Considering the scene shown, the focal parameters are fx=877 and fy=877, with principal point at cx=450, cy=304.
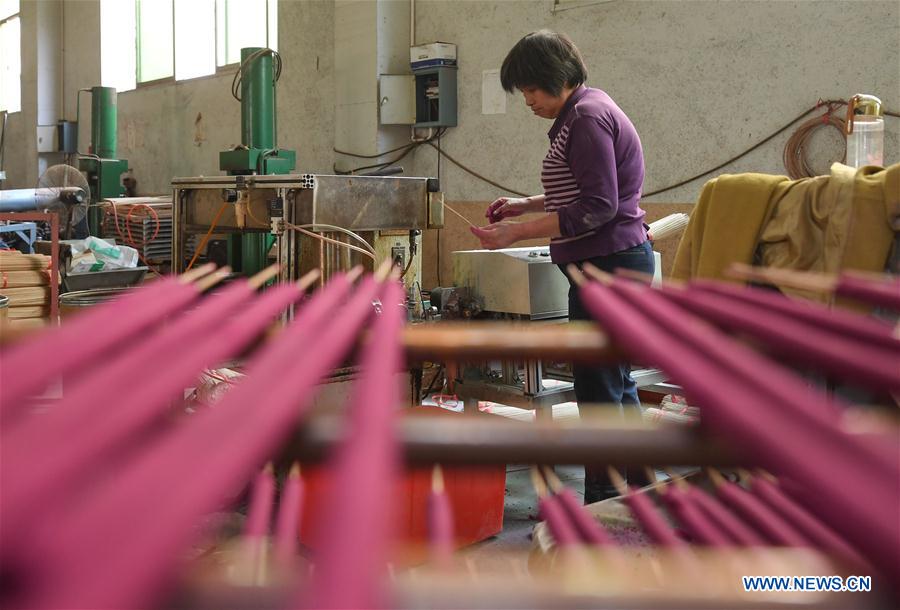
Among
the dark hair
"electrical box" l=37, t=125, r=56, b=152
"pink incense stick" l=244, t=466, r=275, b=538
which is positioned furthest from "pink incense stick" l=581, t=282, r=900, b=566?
"electrical box" l=37, t=125, r=56, b=152

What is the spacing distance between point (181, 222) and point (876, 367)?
13.2 feet

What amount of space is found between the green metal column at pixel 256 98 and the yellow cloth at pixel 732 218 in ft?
11.9

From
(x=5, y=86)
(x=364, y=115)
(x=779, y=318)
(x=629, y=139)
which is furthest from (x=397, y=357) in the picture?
(x=5, y=86)

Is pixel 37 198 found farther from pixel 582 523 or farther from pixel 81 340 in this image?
pixel 81 340

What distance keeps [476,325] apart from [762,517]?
44cm

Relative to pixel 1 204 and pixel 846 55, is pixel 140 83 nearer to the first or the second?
pixel 1 204

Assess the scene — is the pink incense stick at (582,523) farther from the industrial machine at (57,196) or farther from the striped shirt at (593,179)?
the industrial machine at (57,196)

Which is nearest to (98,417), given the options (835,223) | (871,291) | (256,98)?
(871,291)

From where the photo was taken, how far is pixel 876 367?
60 centimetres

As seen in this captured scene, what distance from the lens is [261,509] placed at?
1.23 meters

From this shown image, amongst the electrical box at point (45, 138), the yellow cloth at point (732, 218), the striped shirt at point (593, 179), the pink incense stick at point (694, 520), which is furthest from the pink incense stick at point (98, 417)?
the electrical box at point (45, 138)

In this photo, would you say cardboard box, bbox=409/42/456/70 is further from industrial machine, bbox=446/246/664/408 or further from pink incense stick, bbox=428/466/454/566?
pink incense stick, bbox=428/466/454/566

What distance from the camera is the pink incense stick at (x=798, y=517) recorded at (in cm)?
103

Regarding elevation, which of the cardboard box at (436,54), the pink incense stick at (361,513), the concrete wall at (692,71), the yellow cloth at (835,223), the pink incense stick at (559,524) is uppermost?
the cardboard box at (436,54)
